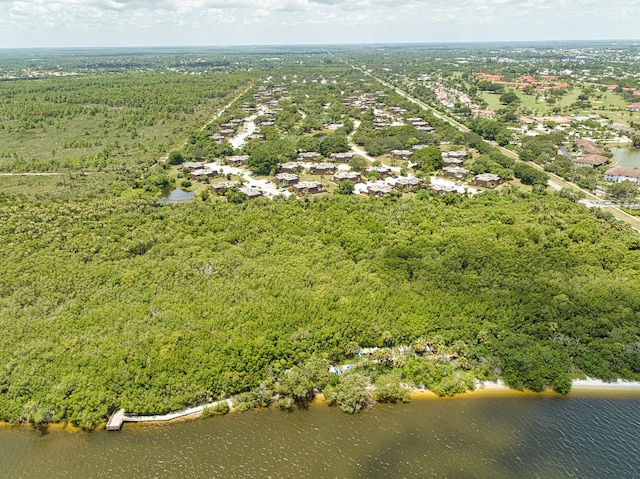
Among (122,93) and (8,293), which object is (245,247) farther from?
(122,93)

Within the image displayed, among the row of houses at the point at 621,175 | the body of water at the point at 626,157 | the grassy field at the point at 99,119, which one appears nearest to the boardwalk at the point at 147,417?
the grassy field at the point at 99,119

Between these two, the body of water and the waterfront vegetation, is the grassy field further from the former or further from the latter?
the body of water

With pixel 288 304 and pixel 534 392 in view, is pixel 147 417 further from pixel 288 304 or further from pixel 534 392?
pixel 534 392

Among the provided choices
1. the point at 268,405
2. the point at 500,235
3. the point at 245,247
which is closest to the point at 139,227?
the point at 245,247

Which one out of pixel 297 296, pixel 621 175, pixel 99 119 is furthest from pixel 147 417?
pixel 99 119

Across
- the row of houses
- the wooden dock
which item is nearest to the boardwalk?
the wooden dock

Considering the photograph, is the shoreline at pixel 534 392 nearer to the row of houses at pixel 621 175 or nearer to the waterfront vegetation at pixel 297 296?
the waterfront vegetation at pixel 297 296
